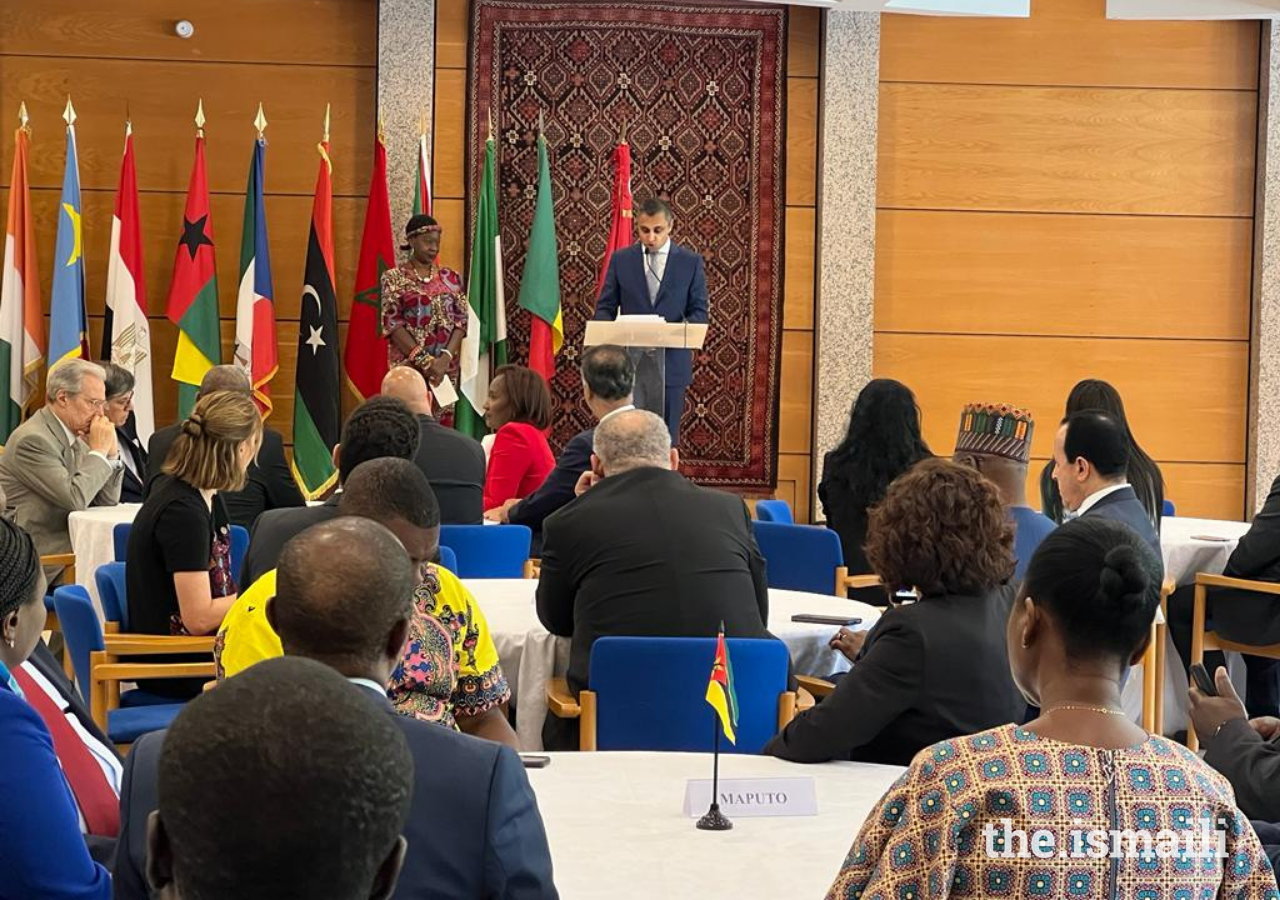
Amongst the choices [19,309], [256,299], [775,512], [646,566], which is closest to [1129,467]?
[775,512]

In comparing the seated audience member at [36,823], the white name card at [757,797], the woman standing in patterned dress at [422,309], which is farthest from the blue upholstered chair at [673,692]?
the woman standing in patterned dress at [422,309]

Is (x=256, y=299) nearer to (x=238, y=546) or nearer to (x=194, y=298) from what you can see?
(x=194, y=298)

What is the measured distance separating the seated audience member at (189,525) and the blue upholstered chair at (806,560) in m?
1.80

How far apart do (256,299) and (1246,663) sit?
530 cm

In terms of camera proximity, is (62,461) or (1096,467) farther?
(62,461)

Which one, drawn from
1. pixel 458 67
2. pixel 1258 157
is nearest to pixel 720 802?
pixel 458 67

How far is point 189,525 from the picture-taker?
426cm

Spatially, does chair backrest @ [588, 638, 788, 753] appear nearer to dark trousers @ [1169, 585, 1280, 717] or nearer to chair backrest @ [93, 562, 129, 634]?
chair backrest @ [93, 562, 129, 634]

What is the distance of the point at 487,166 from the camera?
878 cm

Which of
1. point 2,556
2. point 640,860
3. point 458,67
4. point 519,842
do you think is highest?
point 458,67

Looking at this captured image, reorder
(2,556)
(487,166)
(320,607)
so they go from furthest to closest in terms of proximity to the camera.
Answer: (487,166) < (2,556) < (320,607)

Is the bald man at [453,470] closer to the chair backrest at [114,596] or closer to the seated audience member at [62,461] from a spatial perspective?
the chair backrest at [114,596]

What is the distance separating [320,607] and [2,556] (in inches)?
25.1

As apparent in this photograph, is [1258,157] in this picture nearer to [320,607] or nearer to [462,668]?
[462,668]
